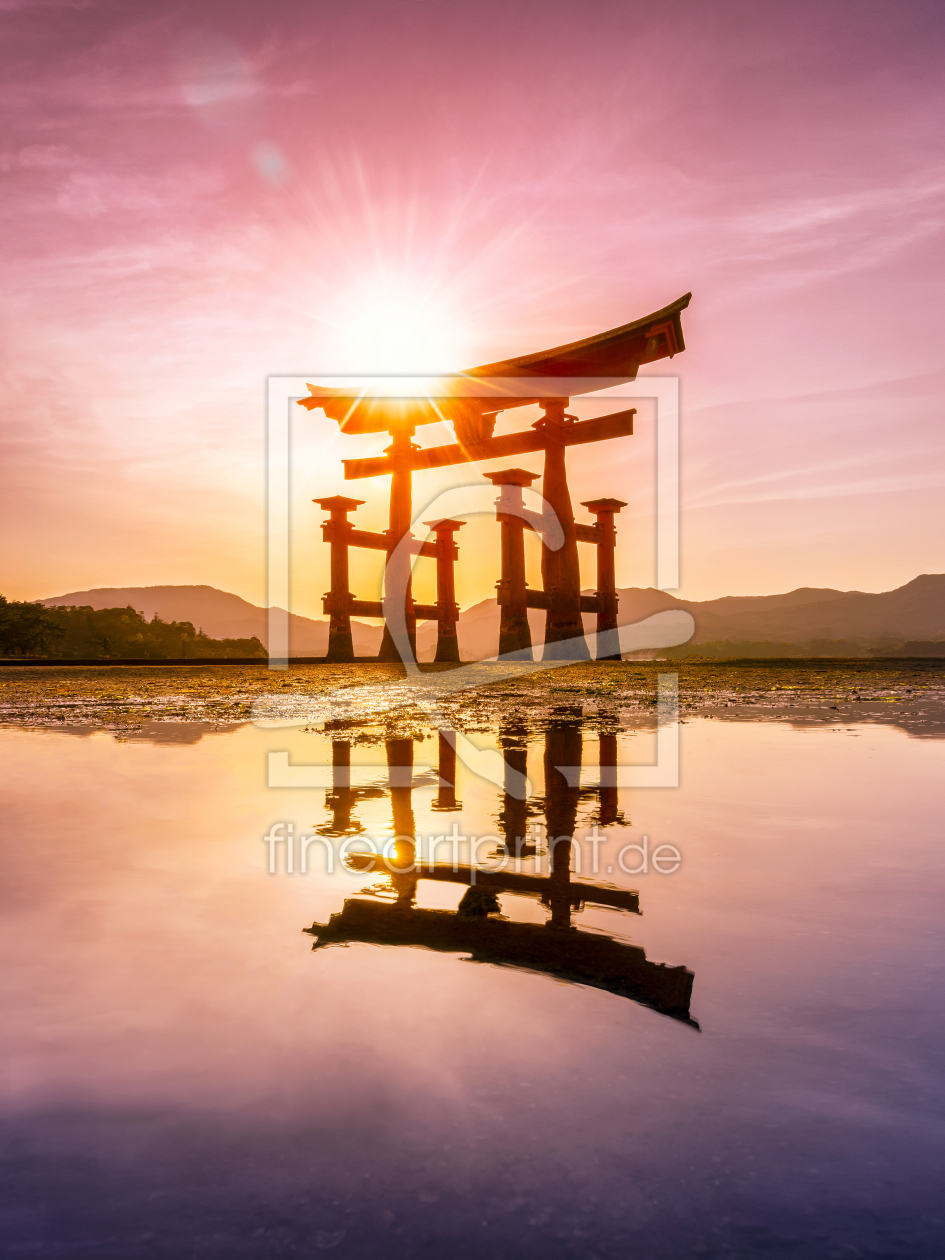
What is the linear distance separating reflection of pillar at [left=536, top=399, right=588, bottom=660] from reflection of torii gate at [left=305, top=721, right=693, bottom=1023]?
1369 cm

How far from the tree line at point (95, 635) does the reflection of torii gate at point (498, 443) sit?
36.7 ft

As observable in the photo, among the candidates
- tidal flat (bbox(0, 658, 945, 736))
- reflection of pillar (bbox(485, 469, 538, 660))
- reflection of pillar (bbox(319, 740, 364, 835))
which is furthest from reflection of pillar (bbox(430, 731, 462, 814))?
reflection of pillar (bbox(485, 469, 538, 660))

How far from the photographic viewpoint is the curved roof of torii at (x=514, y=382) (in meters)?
14.6

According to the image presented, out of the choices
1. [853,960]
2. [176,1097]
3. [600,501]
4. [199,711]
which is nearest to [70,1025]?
[176,1097]

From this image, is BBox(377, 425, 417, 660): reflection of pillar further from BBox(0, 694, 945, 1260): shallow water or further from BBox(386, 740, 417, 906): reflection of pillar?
BBox(0, 694, 945, 1260): shallow water

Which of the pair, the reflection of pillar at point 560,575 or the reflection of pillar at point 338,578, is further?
the reflection of pillar at point 338,578

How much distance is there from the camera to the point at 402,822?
2570 millimetres

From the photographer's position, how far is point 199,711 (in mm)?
6844

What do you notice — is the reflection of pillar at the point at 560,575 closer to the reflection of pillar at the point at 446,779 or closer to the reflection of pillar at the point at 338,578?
the reflection of pillar at the point at 338,578

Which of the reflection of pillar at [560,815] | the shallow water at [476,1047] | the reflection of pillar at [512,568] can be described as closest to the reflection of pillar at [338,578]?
the reflection of pillar at [512,568]

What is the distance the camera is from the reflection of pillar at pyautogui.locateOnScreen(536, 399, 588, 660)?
1595 cm

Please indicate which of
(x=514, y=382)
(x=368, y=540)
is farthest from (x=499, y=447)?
(x=368, y=540)

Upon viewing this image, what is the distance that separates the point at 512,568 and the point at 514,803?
1498 centimetres

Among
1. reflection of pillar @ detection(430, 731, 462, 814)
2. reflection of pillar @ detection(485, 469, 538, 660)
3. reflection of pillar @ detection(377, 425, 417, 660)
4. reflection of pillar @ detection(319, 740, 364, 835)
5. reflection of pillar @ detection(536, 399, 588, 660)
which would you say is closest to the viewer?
reflection of pillar @ detection(319, 740, 364, 835)
